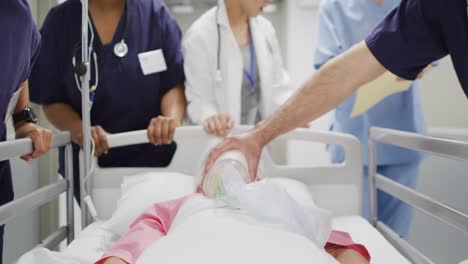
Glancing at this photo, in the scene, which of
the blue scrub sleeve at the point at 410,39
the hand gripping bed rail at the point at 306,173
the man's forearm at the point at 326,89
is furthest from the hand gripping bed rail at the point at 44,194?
the blue scrub sleeve at the point at 410,39

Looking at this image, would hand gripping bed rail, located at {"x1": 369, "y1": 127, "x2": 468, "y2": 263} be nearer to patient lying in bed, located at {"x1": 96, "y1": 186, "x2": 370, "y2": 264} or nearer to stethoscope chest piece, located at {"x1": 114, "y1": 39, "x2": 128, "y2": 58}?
patient lying in bed, located at {"x1": 96, "y1": 186, "x2": 370, "y2": 264}

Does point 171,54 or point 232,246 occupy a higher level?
point 171,54

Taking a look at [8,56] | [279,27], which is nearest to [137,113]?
[8,56]

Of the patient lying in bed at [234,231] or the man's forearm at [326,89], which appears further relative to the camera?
the man's forearm at [326,89]

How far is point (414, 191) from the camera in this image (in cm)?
126

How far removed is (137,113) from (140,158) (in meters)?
0.18

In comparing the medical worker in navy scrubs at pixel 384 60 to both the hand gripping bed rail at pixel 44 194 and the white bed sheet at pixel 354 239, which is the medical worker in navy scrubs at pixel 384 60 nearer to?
the white bed sheet at pixel 354 239

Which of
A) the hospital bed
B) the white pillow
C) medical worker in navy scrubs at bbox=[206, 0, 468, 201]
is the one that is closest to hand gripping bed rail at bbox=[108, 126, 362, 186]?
the hospital bed

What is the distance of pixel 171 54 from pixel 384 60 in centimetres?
84

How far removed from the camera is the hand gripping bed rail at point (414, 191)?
1007 millimetres

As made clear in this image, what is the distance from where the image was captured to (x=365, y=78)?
1.31 meters

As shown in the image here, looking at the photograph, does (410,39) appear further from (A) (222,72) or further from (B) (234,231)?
(A) (222,72)

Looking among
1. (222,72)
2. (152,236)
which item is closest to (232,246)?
(152,236)

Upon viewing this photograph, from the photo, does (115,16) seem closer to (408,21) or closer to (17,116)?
(17,116)
